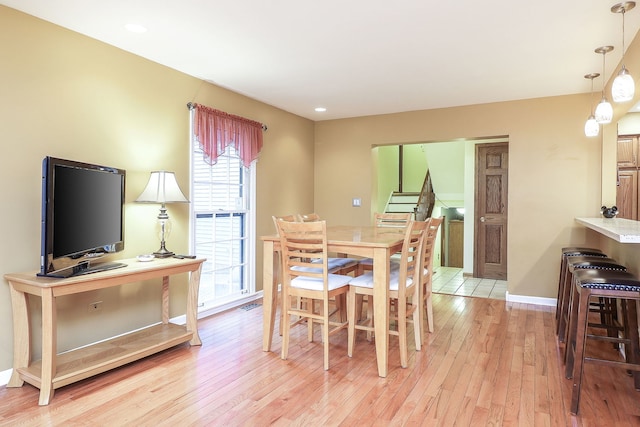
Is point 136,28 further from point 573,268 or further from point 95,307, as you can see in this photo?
point 573,268

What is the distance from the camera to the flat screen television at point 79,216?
2.34 meters

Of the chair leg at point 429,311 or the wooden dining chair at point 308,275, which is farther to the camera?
the chair leg at point 429,311

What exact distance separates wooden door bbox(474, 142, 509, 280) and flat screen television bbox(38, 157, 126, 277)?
508 cm

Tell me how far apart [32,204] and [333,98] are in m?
3.23

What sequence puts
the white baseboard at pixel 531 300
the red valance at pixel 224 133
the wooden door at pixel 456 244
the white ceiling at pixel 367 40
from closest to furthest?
the white ceiling at pixel 367 40 < the red valance at pixel 224 133 < the white baseboard at pixel 531 300 < the wooden door at pixel 456 244

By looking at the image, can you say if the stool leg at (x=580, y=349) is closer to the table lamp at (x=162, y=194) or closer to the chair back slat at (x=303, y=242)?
the chair back slat at (x=303, y=242)

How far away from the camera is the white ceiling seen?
254 cm

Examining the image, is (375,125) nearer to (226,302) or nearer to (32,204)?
(226,302)

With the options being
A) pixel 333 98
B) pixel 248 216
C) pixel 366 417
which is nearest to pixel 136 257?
pixel 248 216

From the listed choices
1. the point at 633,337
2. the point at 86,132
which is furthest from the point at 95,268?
the point at 633,337

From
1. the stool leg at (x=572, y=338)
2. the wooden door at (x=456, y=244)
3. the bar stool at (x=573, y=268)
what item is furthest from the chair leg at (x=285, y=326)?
the wooden door at (x=456, y=244)

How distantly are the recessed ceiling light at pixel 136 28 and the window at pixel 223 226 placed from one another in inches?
48.2

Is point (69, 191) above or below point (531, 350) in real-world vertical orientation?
above

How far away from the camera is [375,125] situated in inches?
221
